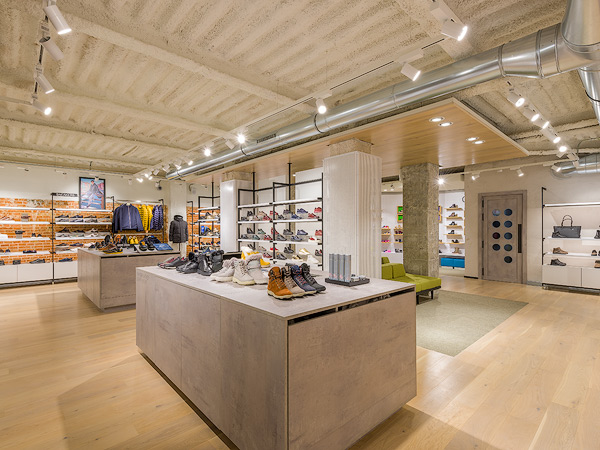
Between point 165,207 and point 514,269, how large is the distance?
10.6m

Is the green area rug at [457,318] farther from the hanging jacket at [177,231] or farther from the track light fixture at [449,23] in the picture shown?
the hanging jacket at [177,231]

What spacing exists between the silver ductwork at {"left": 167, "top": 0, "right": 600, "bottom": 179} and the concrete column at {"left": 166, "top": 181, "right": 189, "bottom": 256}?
7.81 metres

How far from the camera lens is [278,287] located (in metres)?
2.04

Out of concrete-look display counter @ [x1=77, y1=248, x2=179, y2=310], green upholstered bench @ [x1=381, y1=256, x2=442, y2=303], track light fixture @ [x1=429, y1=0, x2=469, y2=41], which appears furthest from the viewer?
green upholstered bench @ [x1=381, y1=256, x2=442, y2=303]

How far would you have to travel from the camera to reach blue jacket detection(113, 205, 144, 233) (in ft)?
30.6

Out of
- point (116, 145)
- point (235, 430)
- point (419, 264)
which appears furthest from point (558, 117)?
point (116, 145)

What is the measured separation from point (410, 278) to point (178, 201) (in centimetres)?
807

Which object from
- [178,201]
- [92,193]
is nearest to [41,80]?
[92,193]

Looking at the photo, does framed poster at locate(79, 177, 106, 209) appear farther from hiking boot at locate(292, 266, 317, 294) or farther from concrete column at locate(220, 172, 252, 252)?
hiking boot at locate(292, 266, 317, 294)

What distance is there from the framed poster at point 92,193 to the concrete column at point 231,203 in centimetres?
411

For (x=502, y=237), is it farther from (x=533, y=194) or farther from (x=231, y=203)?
(x=231, y=203)

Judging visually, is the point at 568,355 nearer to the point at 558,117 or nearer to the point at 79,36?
the point at 558,117

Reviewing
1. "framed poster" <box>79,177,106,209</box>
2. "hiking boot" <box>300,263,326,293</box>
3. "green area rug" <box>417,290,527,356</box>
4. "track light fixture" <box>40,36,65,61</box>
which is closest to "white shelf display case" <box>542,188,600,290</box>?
"green area rug" <box>417,290,527,356</box>

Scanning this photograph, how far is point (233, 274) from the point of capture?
2625 millimetres
